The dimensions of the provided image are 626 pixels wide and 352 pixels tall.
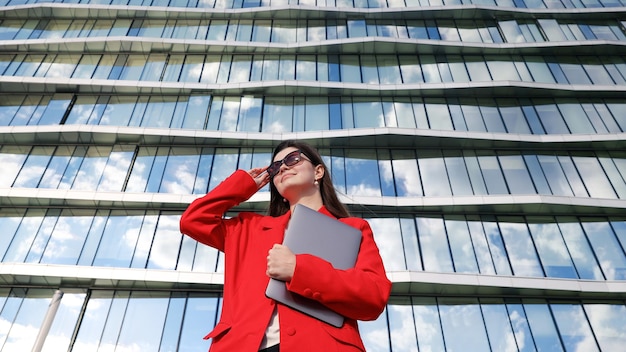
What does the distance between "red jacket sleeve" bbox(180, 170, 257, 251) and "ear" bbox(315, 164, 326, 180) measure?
1.51ft

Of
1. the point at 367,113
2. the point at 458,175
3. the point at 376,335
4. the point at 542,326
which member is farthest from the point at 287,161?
the point at 367,113

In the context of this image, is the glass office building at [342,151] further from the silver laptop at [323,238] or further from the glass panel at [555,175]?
the silver laptop at [323,238]

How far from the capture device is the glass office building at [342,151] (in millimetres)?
15594

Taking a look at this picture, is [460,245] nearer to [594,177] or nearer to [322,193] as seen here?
[594,177]

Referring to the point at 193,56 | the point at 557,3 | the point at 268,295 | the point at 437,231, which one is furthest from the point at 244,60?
the point at 268,295

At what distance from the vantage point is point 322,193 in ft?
10.0

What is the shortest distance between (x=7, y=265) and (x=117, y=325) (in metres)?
4.35

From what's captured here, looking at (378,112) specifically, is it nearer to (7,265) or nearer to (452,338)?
(452,338)

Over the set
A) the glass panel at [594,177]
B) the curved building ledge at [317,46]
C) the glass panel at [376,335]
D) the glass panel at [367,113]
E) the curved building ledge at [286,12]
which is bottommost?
the glass panel at [376,335]

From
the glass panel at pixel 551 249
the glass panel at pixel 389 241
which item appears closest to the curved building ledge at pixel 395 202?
the glass panel at pixel 389 241

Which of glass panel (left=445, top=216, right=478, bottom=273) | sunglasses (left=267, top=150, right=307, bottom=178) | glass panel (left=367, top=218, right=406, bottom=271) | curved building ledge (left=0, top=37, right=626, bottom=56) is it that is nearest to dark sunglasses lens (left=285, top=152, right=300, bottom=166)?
sunglasses (left=267, top=150, right=307, bottom=178)

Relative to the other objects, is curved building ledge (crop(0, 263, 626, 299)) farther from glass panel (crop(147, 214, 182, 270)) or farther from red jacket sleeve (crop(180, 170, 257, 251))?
red jacket sleeve (crop(180, 170, 257, 251))

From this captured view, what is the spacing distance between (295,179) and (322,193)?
25 centimetres

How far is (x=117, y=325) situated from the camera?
15.5 m
